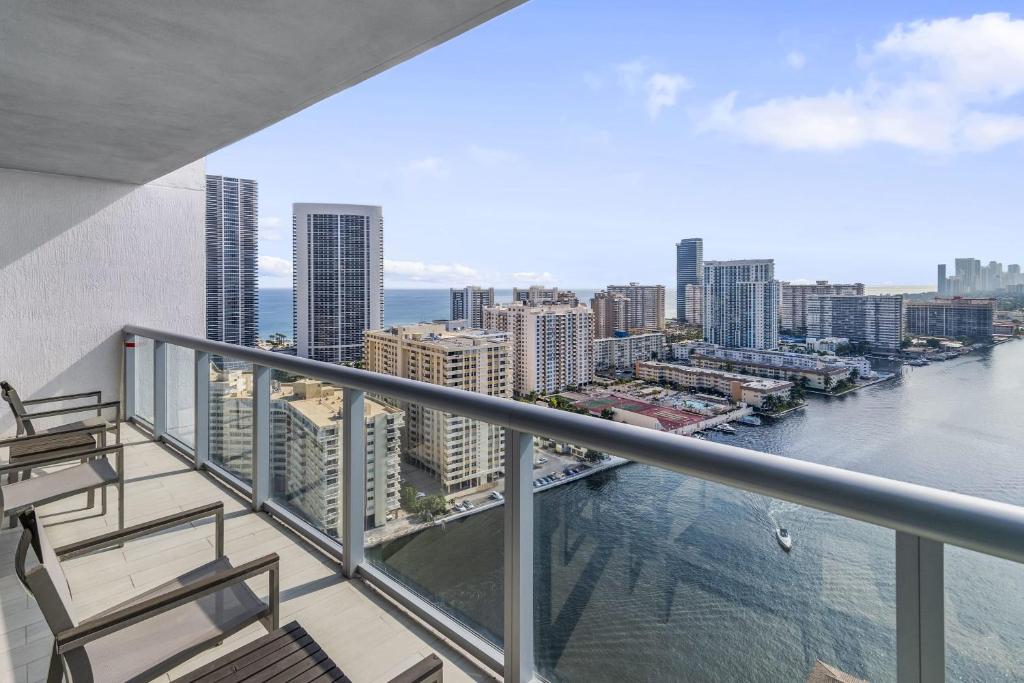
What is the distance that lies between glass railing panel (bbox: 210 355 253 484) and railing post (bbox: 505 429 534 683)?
252 centimetres

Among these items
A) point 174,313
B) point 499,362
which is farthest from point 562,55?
point 174,313

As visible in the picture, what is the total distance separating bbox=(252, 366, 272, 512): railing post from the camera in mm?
3566

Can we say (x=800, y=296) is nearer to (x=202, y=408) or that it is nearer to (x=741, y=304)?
(x=741, y=304)

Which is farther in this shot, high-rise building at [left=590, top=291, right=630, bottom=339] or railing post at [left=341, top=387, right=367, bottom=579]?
high-rise building at [left=590, top=291, right=630, bottom=339]

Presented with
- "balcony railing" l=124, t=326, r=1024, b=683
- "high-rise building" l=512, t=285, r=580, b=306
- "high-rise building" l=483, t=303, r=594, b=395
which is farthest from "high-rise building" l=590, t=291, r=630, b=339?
"balcony railing" l=124, t=326, r=1024, b=683

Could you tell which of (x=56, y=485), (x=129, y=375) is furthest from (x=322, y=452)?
(x=129, y=375)

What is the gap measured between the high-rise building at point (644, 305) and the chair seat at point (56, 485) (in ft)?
43.0

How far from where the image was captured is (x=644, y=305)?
16719mm

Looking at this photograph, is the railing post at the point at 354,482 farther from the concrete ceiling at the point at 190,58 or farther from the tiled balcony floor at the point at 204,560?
the concrete ceiling at the point at 190,58

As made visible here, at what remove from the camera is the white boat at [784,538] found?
1.25 m

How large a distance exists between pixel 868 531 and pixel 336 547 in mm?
2562

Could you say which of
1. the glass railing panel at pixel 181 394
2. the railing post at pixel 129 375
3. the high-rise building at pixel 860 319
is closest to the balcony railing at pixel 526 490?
the glass railing panel at pixel 181 394

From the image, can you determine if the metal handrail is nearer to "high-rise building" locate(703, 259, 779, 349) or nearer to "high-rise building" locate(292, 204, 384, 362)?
"high-rise building" locate(703, 259, 779, 349)

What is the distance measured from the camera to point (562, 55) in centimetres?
2633
